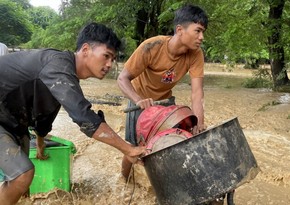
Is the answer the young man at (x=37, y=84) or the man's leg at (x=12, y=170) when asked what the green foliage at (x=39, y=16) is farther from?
the man's leg at (x=12, y=170)

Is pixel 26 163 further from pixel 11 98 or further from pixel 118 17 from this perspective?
pixel 118 17

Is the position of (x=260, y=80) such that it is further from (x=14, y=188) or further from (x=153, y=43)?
(x=14, y=188)

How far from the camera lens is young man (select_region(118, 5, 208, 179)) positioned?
3.13 metres

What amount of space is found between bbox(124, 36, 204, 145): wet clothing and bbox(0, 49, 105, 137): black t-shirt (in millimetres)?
940

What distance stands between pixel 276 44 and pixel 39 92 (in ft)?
33.4

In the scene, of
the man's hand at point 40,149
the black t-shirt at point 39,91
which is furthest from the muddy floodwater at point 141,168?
the black t-shirt at point 39,91

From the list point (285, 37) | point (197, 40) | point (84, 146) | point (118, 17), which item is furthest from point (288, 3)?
point (197, 40)

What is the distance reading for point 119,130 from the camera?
6875 mm

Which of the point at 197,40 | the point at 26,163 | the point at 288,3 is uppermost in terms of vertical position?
the point at 288,3

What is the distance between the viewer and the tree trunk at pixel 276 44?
11086mm

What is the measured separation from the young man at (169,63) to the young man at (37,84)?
717mm

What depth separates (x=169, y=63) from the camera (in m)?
3.31

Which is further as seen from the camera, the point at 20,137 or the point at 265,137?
the point at 265,137

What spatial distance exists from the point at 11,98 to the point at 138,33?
14.7 m
